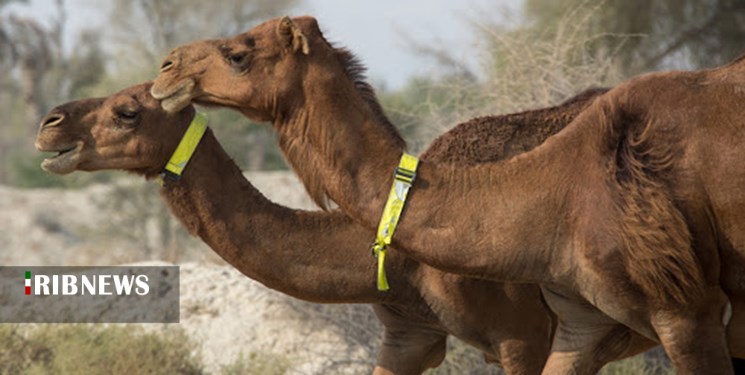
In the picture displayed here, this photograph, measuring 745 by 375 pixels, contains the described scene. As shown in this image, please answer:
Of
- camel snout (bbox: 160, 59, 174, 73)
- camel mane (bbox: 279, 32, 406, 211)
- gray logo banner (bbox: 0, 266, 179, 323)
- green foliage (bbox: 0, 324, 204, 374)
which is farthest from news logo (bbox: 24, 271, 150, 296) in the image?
camel mane (bbox: 279, 32, 406, 211)

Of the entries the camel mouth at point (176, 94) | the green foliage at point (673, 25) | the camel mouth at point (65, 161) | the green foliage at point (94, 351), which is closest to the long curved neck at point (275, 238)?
the camel mouth at point (65, 161)

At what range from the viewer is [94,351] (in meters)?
10.5

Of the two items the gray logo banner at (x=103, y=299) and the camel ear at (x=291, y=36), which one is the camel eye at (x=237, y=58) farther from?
the gray logo banner at (x=103, y=299)

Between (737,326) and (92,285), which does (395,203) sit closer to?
(737,326)

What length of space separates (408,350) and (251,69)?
212 centimetres

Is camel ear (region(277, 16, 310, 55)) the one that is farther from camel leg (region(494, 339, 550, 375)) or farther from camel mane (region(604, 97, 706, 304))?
camel leg (region(494, 339, 550, 375))

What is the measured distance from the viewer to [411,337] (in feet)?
26.8

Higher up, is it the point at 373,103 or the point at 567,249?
the point at 373,103

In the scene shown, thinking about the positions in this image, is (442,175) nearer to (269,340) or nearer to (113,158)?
(113,158)

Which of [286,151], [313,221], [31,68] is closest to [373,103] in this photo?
[286,151]

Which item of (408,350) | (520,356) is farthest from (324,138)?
(408,350)

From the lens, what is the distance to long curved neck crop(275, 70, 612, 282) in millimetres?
6555

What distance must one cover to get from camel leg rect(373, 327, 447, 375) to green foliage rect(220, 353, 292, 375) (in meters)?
2.25

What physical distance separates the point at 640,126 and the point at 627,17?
17.7m
